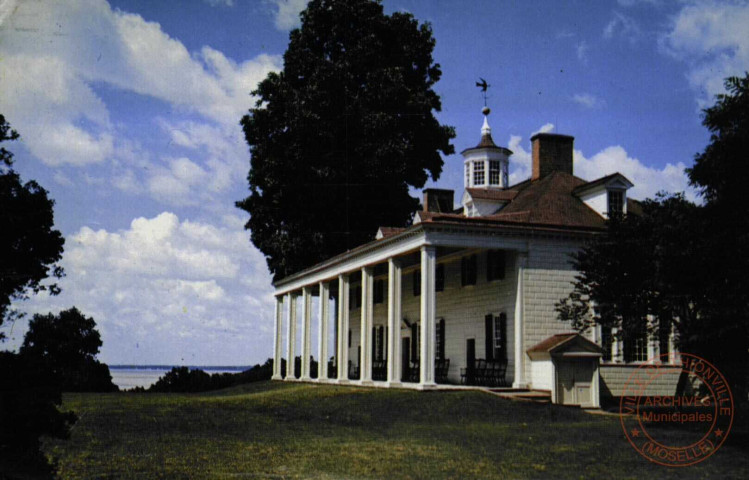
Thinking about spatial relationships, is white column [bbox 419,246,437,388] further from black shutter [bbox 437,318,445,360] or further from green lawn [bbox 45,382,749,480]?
black shutter [bbox 437,318,445,360]

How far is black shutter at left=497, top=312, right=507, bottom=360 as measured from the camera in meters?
31.2

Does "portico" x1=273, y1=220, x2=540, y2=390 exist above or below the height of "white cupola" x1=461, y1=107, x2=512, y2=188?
below

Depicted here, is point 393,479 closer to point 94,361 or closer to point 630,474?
point 630,474

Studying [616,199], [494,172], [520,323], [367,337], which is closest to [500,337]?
[520,323]

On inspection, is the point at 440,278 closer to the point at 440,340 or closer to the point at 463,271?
the point at 463,271

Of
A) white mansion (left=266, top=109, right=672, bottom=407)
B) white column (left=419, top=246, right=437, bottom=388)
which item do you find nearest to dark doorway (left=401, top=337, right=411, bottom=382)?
white mansion (left=266, top=109, right=672, bottom=407)

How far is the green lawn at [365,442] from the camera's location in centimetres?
1352

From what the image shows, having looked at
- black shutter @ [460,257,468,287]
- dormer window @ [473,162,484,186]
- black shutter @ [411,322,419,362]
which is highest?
dormer window @ [473,162,484,186]

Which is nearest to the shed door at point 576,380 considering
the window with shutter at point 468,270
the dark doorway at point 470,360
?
the dark doorway at point 470,360

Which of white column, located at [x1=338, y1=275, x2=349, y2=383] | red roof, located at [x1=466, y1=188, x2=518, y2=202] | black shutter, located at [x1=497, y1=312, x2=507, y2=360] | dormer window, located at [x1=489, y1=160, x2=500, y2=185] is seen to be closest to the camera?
black shutter, located at [x1=497, y1=312, x2=507, y2=360]

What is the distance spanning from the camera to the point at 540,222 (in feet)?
104

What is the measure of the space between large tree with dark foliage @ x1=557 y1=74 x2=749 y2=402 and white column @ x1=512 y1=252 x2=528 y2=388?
9.66m

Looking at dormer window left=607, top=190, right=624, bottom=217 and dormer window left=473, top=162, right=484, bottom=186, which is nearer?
dormer window left=607, top=190, right=624, bottom=217

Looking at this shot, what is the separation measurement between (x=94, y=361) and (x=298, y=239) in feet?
44.8
